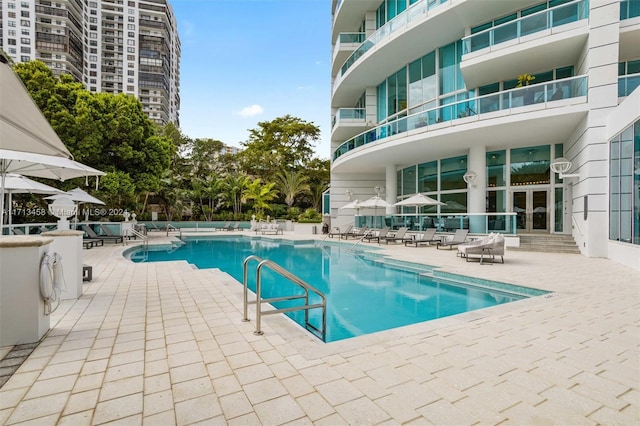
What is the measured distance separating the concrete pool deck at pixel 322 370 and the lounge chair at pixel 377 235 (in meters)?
12.3

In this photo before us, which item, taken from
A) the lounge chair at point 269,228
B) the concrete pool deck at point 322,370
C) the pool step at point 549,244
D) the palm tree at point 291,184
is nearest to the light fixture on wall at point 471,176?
the pool step at point 549,244

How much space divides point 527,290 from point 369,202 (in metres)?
12.3

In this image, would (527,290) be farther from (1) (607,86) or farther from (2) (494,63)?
(2) (494,63)

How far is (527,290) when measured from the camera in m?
6.67

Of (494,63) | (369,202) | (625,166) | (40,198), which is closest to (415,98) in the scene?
(494,63)

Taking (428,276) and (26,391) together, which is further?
(428,276)

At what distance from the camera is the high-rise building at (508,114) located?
10930mm

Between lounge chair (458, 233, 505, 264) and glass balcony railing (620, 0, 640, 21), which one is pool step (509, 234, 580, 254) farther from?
glass balcony railing (620, 0, 640, 21)

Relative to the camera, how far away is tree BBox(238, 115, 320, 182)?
32.8 meters

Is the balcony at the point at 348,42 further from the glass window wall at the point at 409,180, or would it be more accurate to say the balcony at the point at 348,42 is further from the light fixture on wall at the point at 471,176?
the light fixture on wall at the point at 471,176

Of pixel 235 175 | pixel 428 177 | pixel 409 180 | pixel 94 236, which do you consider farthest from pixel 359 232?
pixel 235 175

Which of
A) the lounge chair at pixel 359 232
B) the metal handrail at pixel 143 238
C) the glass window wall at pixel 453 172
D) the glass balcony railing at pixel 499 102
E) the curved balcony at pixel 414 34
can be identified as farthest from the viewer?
the lounge chair at pixel 359 232

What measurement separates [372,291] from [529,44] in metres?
12.0

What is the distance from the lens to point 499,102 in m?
12.7
